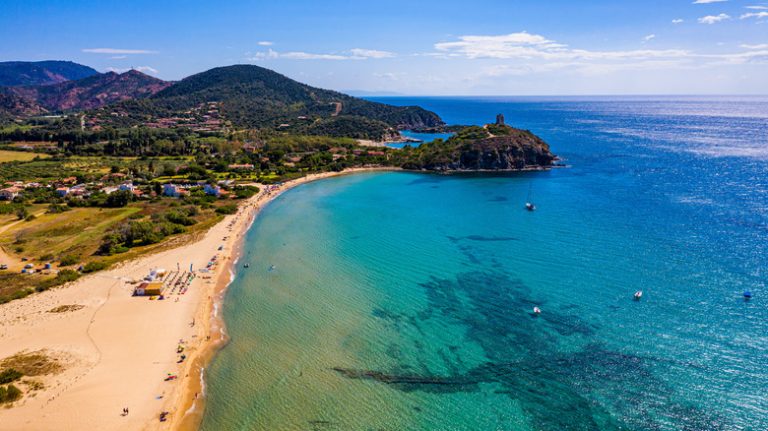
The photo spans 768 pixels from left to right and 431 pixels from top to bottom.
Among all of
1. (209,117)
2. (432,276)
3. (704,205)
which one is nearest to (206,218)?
(432,276)

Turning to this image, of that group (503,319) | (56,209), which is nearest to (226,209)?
(56,209)

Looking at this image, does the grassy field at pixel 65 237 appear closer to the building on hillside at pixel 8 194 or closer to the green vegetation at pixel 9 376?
the building on hillside at pixel 8 194

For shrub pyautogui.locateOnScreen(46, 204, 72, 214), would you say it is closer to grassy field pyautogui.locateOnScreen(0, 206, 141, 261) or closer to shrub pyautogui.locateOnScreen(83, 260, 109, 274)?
grassy field pyautogui.locateOnScreen(0, 206, 141, 261)

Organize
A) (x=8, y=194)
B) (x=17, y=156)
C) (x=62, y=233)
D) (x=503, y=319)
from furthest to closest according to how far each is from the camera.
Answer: (x=17, y=156) → (x=8, y=194) → (x=62, y=233) → (x=503, y=319)

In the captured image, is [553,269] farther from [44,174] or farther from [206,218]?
[44,174]

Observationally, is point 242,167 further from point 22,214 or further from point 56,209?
point 22,214
